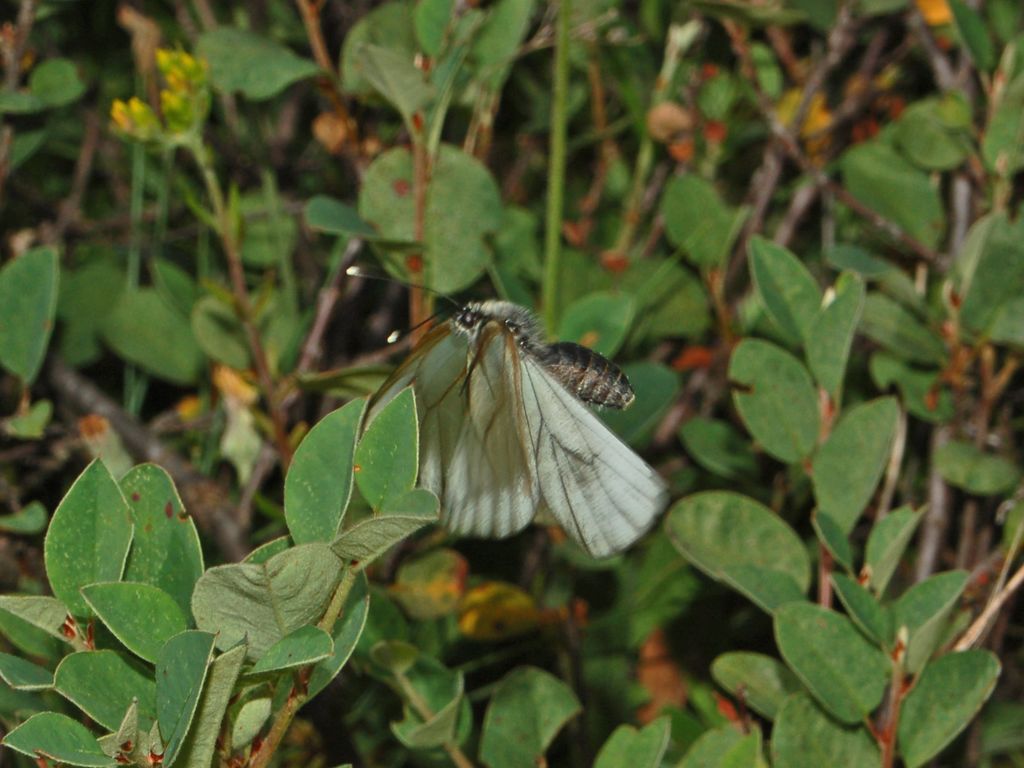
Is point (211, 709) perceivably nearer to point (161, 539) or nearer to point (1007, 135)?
point (161, 539)

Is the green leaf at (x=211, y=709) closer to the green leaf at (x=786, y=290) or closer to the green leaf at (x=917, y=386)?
the green leaf at (x=786, y=290)

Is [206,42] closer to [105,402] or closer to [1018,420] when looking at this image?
[105,402]

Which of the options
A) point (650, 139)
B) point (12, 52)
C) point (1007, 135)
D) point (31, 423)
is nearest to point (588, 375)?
point (31, 423)

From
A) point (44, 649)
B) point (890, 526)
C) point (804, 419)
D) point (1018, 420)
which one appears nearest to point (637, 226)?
point (1018, 420)

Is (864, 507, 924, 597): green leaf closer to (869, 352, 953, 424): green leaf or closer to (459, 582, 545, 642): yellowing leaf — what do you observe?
(869, 352, 953, 424): green leaf

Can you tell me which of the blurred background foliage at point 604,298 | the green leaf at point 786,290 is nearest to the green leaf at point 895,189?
the blurred background foliage at point 604,298

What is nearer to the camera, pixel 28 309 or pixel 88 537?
pixel 88 537

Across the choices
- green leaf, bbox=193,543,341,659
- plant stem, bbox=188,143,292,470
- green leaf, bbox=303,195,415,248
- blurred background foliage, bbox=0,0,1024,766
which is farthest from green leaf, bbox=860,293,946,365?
green leaf, bbox=193,543,341,659
